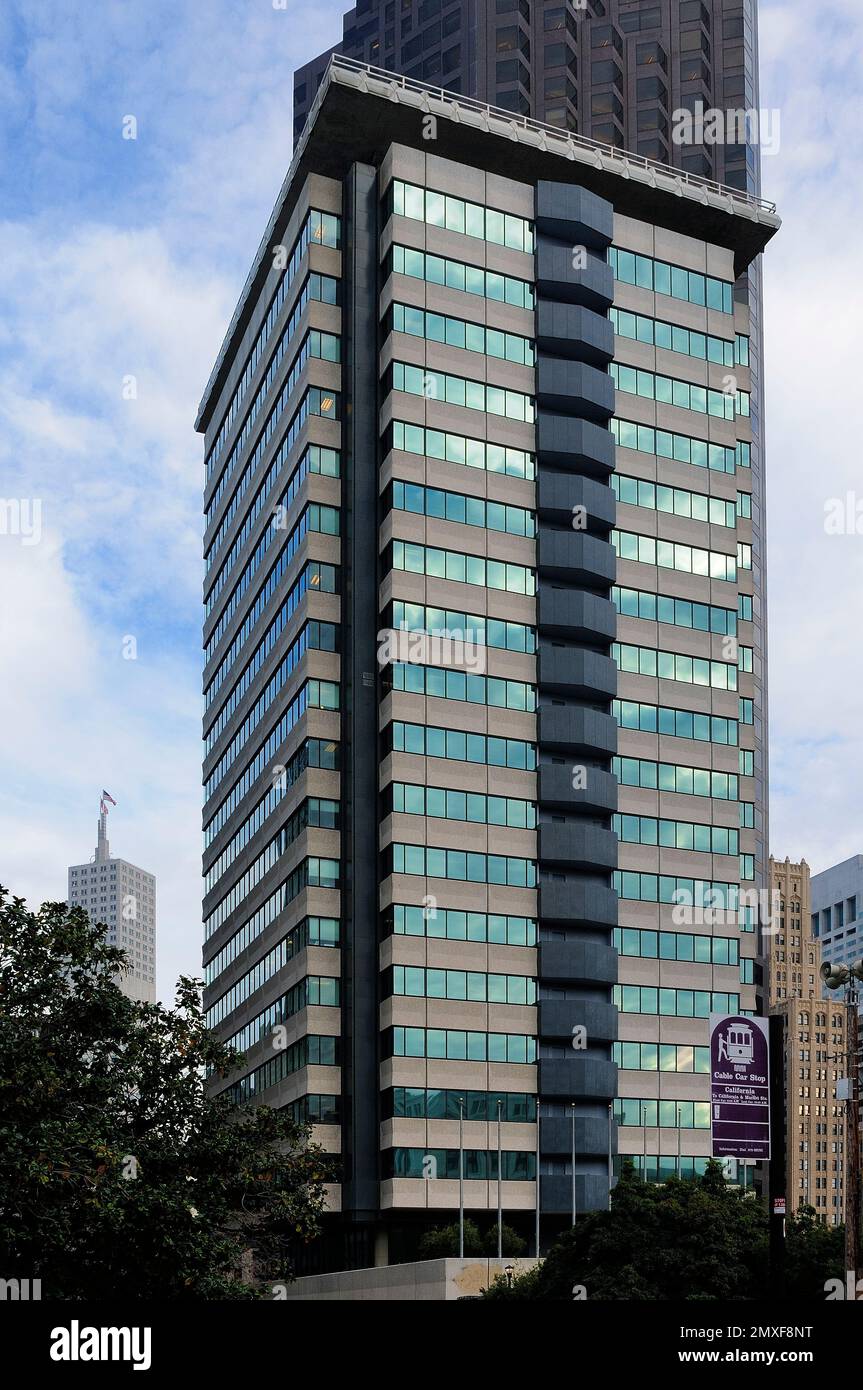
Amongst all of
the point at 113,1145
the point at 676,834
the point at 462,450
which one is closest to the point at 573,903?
the point at 676,834

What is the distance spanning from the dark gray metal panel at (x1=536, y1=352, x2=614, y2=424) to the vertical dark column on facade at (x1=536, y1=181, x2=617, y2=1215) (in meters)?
0.09

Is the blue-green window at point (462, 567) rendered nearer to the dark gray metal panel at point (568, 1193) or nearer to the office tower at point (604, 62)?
the dark gray metal panel at point (568, 1193)

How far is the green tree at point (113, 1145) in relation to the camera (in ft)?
121

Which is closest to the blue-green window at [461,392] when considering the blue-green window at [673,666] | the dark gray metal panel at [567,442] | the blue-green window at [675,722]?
the dark gray metal panel at [567,442]

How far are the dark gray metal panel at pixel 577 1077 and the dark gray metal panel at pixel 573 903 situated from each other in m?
7.70

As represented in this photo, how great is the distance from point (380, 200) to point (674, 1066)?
57434mm

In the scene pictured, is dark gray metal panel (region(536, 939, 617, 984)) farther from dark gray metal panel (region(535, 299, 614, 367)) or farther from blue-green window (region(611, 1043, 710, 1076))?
dark gray metal panel (region(535, 299, 614, 367))

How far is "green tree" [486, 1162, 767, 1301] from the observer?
2168 inches

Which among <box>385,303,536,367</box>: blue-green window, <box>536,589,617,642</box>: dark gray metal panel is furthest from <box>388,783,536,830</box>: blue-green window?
<box>385,303,536,367</box>: blue-green window

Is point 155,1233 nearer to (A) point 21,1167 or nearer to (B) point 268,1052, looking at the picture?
(A) point 21,1167

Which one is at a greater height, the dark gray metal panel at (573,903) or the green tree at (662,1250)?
the dark gray metal panel at (573,903)

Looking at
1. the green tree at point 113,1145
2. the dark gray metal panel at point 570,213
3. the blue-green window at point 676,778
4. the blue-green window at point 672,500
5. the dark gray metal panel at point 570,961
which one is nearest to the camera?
the green tree at point 113,1145

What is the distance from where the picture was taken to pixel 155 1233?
38781 mm
